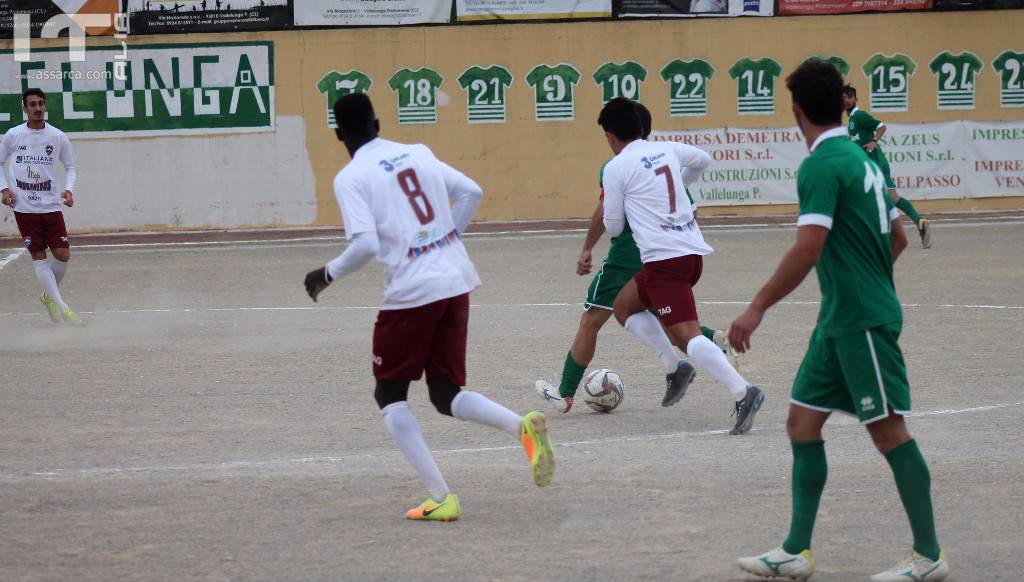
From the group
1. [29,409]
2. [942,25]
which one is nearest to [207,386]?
[29,409]

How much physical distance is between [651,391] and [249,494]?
138 inches

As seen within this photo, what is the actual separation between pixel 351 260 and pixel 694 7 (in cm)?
1988

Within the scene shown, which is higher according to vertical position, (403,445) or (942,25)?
(942,25)

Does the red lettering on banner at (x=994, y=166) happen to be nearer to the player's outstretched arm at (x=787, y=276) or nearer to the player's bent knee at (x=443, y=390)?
the player's bent knee at (x=443, y=390)

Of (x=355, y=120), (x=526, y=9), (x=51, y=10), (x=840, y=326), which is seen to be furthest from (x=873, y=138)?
(x=51, y=10)

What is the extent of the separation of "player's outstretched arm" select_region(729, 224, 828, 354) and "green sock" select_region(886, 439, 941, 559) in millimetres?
711

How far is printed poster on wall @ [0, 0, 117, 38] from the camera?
24484 mm

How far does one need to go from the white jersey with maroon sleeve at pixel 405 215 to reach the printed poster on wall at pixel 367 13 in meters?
18.8

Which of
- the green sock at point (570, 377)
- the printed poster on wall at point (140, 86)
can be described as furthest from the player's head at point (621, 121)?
the printed poster on wall at point (140, 86)

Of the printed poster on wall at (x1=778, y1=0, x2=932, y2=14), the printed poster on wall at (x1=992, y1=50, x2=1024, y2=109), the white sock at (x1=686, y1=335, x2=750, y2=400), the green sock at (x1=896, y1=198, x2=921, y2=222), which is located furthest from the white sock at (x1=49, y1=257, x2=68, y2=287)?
the printed poster on wall at (x1=992, y1=50, x2=1024, y2=109)

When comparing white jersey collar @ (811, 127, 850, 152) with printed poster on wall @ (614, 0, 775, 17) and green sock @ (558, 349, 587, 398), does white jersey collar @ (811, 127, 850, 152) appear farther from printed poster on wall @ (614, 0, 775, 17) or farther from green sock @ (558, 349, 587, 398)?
printed poster on wall @ (614, 0, 775, 17)

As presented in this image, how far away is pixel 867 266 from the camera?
5.18m

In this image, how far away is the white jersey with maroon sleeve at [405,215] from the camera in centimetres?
614

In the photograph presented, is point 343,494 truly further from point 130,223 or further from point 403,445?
point 130,223
